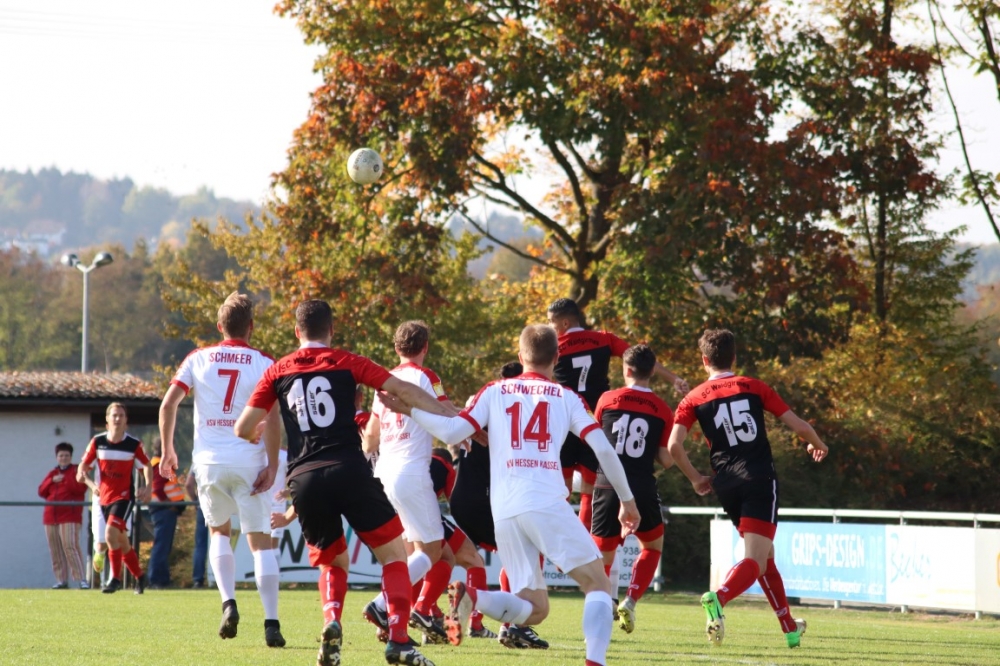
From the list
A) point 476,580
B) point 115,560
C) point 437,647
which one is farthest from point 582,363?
point 115,560

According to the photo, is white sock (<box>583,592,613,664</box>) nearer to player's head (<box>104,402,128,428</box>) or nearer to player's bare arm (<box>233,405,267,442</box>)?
player's bare arm (<box>233,405,267,442</box>)

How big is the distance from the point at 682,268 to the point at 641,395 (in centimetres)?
1254

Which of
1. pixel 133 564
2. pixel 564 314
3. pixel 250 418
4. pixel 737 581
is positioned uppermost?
pixel 564 314

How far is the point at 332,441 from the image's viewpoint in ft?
22.8

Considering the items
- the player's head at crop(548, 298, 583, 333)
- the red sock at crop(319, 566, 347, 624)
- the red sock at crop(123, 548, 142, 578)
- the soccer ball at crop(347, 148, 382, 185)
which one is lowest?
the red sock at crop(123, 548, 142, 578)

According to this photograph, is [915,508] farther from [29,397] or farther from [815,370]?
[29,397]

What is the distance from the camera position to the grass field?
8062mm

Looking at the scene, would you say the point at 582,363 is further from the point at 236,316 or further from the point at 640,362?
the point at 236,316

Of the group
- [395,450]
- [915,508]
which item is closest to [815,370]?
[915,508]

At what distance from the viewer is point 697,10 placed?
23.7 m

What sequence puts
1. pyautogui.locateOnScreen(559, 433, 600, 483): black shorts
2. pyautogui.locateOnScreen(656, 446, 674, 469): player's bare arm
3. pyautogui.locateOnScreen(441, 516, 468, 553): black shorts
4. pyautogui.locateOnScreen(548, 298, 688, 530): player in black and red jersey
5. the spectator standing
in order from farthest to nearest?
the spectator standing → pyautogui.locateOnScreen(548, 298, 688, 530): player in black and red jersey → pyautogui.locateOnScreen(559, 433, 600, 483): black shorts → pyautogui.locateOnScreen(656, 446, 674, 469): player's bare arm → pyautogui.locateOnScreen(441, 516, 468, 553): black shorts

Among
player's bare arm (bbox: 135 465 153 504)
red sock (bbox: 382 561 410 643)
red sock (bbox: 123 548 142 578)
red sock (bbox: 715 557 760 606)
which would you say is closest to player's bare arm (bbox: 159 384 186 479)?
red sock (bbox: 382 561 410 643)

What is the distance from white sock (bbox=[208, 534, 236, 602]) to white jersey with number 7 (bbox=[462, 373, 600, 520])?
2780 mm

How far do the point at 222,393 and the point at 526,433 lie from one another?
295 centimetres
